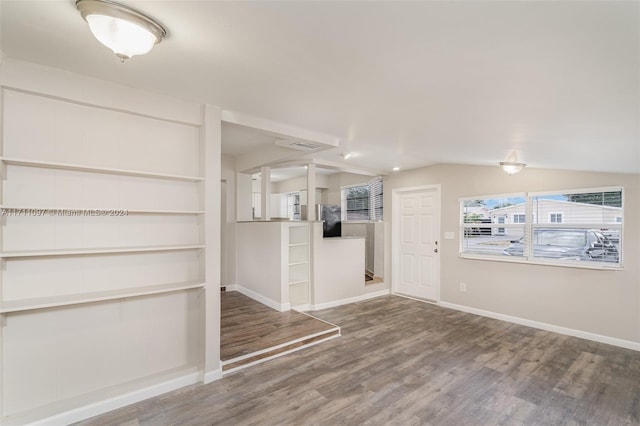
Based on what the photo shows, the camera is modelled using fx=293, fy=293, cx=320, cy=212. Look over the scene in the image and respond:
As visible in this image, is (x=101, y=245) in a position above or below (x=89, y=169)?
below

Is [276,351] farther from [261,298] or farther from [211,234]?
[261,298]

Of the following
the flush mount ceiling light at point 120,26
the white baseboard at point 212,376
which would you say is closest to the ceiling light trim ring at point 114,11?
the flush mount ceiling light at point 120,26

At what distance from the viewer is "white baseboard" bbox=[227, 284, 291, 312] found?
15.1 feet

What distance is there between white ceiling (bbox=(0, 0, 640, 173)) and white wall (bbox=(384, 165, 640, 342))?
4.43 feet

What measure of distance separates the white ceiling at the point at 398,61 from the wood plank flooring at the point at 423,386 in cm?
218

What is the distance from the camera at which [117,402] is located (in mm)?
2289

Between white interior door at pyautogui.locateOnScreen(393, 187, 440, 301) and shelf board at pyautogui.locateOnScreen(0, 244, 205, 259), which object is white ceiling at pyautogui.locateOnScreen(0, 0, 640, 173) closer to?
shelf board at pyautogui.locateOnScreen(0, 244, 205, 259)

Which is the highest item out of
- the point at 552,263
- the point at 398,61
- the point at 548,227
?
the point at 398,61

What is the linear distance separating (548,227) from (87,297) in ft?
17.6

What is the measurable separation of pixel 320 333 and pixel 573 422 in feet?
7.91

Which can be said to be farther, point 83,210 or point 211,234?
point 211,234

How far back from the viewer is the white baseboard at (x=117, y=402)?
209cm

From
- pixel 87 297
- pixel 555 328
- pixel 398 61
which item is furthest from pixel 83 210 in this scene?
pixel 555 328

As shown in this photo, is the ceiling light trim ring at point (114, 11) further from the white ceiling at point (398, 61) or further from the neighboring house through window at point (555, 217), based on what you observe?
the neighboring house through window at point (555, 217)
